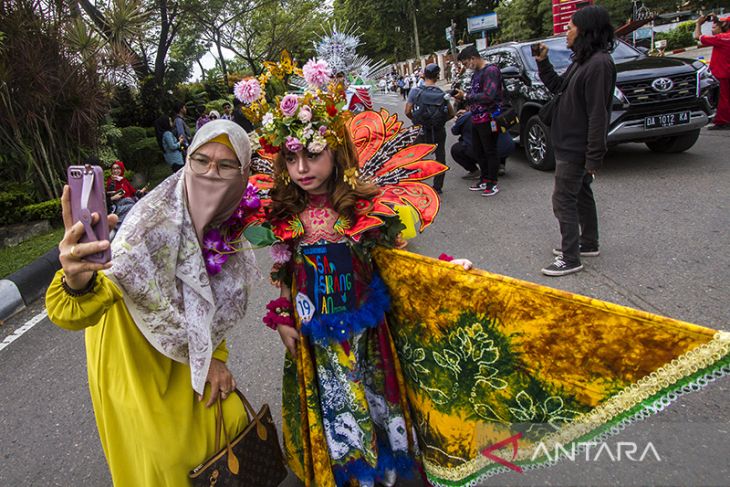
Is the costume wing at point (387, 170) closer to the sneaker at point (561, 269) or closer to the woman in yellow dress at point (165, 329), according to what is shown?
the woman in yellow dress at point (165, 329)

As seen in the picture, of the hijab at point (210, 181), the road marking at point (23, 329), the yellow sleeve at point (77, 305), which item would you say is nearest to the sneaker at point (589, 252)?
the hijab at point (210, 181)

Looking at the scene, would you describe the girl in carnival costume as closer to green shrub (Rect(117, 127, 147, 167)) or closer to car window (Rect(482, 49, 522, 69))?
car window (Rect(482, 49, 522, 69))

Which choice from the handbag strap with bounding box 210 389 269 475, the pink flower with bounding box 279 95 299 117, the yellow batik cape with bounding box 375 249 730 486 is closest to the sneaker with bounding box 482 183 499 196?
the yellow batik cape with bounding box 375 249 730 486

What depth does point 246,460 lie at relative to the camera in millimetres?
1854

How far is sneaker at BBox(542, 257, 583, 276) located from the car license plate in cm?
316

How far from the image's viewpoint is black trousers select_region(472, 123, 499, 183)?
249 inches

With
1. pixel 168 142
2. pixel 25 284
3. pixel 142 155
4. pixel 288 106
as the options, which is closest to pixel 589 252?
pixel 288 106

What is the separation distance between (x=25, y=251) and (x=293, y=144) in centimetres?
645

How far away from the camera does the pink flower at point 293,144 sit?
1.85m

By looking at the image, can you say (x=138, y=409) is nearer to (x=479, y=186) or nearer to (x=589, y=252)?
(x=589, y=252)

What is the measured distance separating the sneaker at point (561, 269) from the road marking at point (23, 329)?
4597mm

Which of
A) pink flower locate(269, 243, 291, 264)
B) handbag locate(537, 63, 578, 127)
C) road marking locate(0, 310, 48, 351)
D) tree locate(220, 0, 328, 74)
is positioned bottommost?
road marking locate(0, 310, 48, 351)

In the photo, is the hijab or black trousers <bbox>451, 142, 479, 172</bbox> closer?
the hijab

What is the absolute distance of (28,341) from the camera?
14.6 feet
